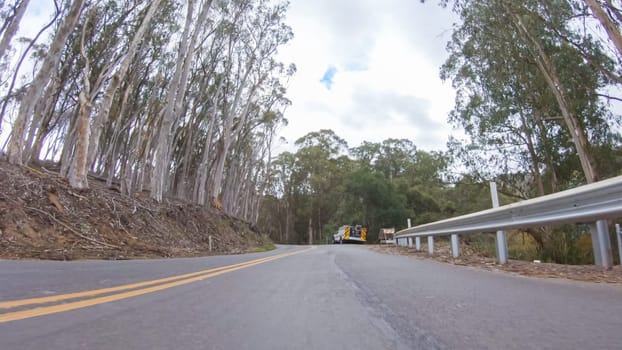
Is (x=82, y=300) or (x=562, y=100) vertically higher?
(x=562, y=100)

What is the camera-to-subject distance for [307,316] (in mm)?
2533

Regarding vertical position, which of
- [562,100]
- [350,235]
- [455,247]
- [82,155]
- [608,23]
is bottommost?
[455,247]

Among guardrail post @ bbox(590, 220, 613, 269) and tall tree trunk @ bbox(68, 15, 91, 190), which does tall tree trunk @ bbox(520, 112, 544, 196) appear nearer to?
guardrail post @ bbox(590, 220, 613, 269)

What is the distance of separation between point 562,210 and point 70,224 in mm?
9586

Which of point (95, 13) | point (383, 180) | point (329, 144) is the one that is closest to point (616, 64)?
point (95, 13)

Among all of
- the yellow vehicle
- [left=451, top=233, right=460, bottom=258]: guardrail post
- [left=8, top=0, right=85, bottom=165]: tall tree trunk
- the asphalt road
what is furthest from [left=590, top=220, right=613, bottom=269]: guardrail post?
the yellow vehicle

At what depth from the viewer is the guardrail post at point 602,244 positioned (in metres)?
5.01

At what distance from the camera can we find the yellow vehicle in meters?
40.3

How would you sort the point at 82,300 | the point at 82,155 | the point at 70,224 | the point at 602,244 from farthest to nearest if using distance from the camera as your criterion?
the point at 82,155 < the point at 70,224 < the point at 602,244 < the point at 82,300

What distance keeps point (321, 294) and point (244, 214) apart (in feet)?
132

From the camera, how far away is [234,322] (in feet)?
7.58

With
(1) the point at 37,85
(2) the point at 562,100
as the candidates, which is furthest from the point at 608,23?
(1) the point at 37,85

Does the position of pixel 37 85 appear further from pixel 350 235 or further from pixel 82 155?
pixel 350 235

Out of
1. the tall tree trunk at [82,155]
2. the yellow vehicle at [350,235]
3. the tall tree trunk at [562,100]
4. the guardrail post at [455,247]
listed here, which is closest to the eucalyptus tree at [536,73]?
the tall tree trunk at [562,100]
